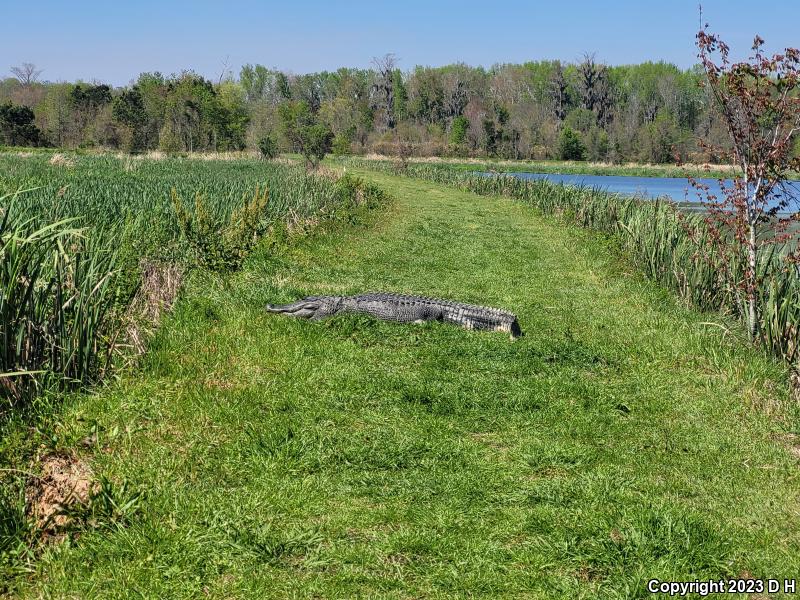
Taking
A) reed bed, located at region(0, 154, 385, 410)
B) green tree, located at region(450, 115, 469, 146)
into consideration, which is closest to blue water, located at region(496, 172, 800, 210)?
reed bed, located at region(0, 154, 385, 410)

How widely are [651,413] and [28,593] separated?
426 cm

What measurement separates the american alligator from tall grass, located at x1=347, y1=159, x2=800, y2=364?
2.38 metres

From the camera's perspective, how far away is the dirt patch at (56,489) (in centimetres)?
385

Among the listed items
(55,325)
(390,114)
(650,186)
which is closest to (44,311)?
(55,325)

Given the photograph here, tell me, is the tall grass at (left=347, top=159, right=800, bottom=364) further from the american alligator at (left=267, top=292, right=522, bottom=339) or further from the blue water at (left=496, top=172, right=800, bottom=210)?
the blue water at (left=496, top=172, right=800, bottom=210)

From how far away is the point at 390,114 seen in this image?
3588 inches

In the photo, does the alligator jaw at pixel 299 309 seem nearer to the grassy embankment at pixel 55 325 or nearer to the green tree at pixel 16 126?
the grassy embankment at pixel 55 325

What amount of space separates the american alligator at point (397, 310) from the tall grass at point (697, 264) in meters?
2.38

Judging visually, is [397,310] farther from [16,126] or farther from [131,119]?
[16,126]

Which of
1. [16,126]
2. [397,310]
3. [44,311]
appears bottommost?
[397,310]

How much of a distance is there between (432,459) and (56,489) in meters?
2.15

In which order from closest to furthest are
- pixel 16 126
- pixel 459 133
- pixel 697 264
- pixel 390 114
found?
pixel 697 264, pixel 16 126, pixel 459 133, pixel 390 114

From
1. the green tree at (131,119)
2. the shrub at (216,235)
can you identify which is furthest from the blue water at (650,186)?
the green tree at (131,119)

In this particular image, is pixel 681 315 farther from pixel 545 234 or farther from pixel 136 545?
pixel 545 234
